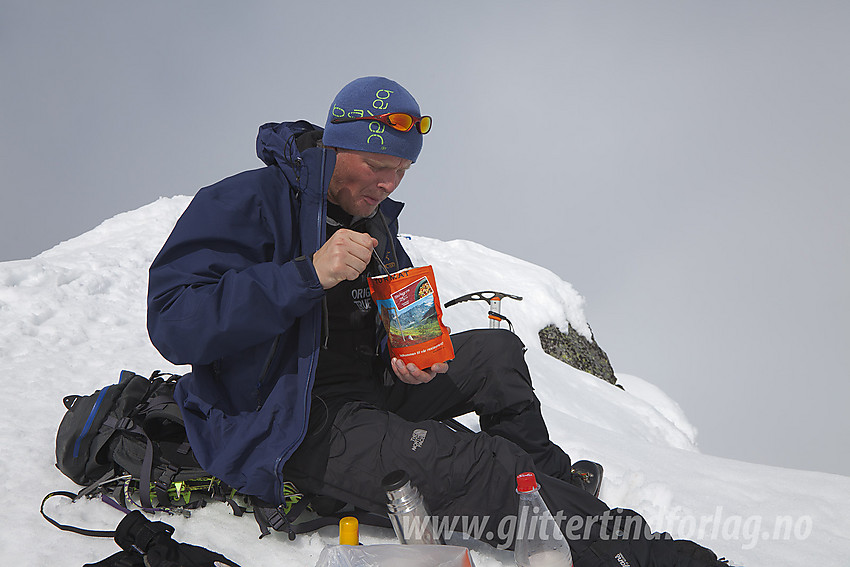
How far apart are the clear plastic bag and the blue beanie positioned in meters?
1.63

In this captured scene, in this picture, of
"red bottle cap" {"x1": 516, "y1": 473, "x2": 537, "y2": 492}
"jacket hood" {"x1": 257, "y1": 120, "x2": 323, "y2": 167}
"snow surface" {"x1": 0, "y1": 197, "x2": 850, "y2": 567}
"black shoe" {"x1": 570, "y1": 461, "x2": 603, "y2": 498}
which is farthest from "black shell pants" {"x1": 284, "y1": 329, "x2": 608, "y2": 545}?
"jacket hood" {"x1": 257, "y1": 120, "x2": 323, "y2": 167}

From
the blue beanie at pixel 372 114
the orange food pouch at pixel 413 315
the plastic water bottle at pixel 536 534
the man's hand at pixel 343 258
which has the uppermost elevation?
the blue beanie at pixel 372 114

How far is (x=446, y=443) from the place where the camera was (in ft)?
8.16

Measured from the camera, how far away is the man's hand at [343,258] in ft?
7.27

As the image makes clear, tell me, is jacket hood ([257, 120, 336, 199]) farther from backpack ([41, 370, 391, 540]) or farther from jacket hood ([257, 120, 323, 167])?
backpack ([41, 370, 391, 540])

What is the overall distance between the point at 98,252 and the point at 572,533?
253 inches

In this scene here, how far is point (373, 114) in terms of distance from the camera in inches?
103

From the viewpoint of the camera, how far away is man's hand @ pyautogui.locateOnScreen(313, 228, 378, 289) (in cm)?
222

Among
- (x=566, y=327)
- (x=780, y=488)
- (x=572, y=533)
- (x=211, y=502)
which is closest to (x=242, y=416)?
(x=211, y=502)

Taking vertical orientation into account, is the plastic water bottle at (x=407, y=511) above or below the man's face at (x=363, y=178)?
below

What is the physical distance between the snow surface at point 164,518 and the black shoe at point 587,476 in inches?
14.1

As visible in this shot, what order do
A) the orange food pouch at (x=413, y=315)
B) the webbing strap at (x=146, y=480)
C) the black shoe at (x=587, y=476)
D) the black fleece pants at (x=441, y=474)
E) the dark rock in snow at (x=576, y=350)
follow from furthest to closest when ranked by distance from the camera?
the dark rock in snow at (x=576, y=350) → the black shoe at (x=587, y=476) → the webbing strap at (x=146, y=480) → the orange food pouch at (x=413, y=315) → the black fleece pants at (x=441, y=474)

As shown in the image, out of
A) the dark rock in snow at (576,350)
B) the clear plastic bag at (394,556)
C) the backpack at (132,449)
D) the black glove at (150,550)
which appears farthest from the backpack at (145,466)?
the dark rock in snow at (576,350)

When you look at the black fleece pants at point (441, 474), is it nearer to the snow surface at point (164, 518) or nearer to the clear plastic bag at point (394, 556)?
the clear plastic bag at point (394, 556)
